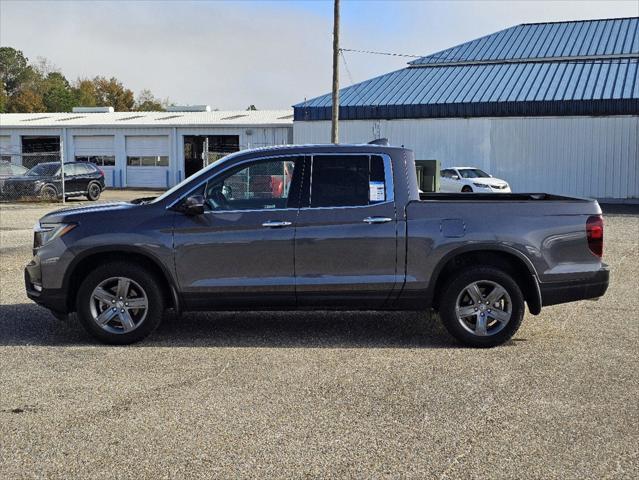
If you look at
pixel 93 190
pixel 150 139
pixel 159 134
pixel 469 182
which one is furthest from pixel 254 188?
pixel 150 139

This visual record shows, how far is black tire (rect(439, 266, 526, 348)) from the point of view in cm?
721

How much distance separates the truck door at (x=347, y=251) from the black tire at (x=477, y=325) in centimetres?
56

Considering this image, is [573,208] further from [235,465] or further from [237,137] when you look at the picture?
[237,137]

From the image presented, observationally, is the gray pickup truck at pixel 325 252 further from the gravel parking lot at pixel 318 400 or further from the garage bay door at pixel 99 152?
the garage bay door at pixel 99 152

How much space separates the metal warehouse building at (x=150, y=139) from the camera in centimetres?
4522

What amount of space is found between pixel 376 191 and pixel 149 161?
41500 mm

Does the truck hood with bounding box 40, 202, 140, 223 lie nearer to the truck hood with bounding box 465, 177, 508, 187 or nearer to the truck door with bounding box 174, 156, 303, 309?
the truck door with bounding box 174, 156, 303, 309

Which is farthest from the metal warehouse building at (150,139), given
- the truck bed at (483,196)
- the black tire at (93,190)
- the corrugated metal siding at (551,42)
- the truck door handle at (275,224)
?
the truck door handle at (275,224)

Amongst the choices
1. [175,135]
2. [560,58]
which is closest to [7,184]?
[175,135]

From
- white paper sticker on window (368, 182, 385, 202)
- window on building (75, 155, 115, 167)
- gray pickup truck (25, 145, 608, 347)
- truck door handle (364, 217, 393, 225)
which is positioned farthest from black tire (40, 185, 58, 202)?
truck door handle (364, 217, 393, 225)

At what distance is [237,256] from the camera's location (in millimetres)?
7238

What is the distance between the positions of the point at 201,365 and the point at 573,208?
12.1 ft

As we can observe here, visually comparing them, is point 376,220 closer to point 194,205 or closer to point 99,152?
point 194,205

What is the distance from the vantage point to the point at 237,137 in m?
46.7
